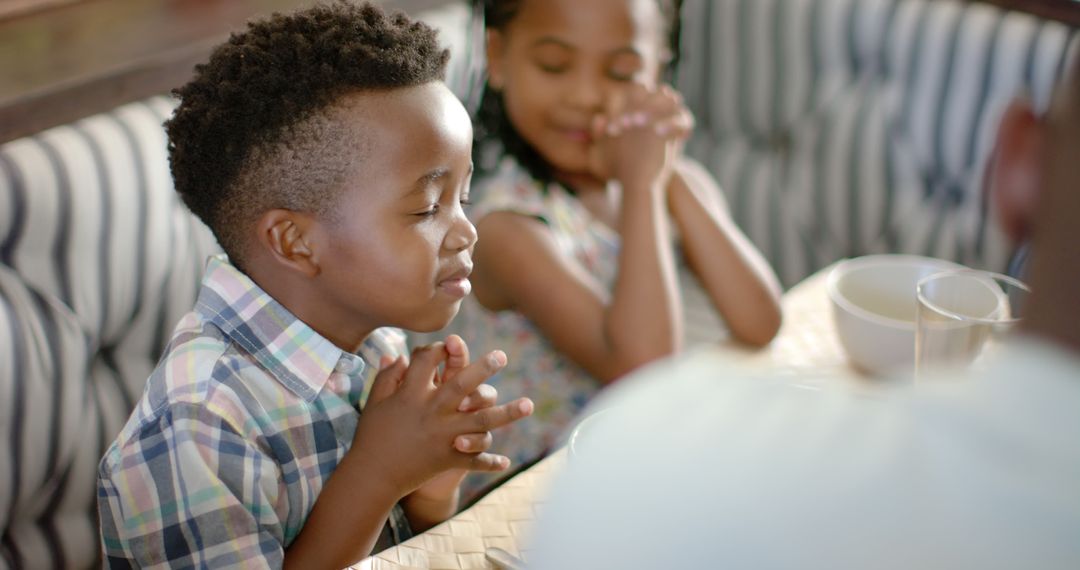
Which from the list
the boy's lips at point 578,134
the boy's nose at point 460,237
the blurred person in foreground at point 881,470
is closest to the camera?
the blurred person in foreground at point 881,470

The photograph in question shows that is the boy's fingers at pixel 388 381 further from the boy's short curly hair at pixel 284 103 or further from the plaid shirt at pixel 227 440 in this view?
the boy's short curly hair at pixel 284 103

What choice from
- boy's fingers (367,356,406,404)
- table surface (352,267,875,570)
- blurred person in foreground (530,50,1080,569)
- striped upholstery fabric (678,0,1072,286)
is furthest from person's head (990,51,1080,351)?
striped upholstery fabric (678,0,1072,286)

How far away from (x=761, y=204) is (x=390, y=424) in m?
1.46

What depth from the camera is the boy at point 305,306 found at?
85cm

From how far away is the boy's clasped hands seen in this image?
90 cm

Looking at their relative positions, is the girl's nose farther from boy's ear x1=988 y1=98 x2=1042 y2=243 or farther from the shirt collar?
Result: boy's ear x1=988 y1=98 x2=1042 y2=243

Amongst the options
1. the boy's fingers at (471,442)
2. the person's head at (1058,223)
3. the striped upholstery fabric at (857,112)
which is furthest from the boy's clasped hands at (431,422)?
the striped upholstery fabric at (857,112)

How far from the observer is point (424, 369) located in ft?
3.06

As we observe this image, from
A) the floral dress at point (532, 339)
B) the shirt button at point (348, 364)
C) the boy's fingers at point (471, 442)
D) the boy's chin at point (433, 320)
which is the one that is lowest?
the floral dress at point (532, 339)

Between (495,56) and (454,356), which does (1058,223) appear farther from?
(495,56)

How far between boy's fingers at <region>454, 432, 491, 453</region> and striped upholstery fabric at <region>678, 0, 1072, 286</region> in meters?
1.30

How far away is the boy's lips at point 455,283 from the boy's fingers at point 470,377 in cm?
9

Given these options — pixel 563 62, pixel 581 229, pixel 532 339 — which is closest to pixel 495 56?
pixel 563 62

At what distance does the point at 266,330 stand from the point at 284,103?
0.21 metres
